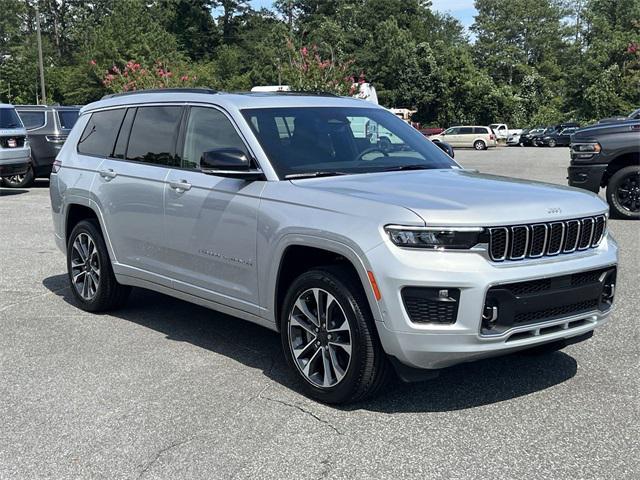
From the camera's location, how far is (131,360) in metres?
5.40

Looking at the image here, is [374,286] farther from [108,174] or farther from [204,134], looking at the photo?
[108,174]

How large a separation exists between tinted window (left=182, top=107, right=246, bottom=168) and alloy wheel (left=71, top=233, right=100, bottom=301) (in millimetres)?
1463

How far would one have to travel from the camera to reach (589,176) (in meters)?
11.9

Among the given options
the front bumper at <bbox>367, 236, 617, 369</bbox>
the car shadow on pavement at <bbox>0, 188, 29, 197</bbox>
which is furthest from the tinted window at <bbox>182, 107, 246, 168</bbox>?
the car shadow on pavement at <bbox>0, 188, 29, 197</bbox>

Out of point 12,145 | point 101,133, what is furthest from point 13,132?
point 101,133

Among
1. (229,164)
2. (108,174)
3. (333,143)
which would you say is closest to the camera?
(229,164)

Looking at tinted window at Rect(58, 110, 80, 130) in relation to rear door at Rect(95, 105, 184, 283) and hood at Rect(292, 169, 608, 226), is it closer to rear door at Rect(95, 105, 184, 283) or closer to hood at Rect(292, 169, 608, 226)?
rear door at Rect(95, 105, 184, 283)

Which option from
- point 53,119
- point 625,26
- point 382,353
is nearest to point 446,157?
point 382,353

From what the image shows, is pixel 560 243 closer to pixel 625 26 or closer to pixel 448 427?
pixel 448 427

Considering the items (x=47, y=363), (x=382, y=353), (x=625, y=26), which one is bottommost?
(x=47, y=363)

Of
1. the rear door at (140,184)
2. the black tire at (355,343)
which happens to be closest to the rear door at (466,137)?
the rear door at (140,184)

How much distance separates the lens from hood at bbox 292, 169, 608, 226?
407cm

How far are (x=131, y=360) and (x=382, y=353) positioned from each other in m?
1.99

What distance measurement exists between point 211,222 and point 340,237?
1245mm
